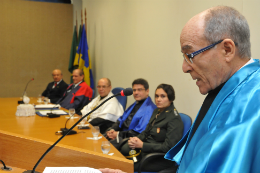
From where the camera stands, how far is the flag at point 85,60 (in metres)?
6.03

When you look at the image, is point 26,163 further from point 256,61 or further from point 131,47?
point 131,47

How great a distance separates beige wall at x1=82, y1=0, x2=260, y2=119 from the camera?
2647 mm

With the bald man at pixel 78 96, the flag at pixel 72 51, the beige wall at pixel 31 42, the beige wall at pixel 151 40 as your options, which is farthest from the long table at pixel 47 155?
the beige wall at pixel 31 42

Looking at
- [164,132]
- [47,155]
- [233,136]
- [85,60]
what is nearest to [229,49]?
[233,136]

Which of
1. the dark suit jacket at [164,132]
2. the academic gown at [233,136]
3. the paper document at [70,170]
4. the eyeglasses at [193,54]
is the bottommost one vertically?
the dark suit jacket at [164,132]

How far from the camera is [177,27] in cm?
301

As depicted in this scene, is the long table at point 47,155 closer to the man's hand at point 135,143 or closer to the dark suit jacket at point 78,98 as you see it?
the man's hand at point 135,143

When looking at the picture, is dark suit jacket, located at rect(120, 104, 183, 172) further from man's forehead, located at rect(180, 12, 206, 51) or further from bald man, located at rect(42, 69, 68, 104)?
bald man, located at rect(42, 69, 68, 104)

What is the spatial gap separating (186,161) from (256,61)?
1.60 feet

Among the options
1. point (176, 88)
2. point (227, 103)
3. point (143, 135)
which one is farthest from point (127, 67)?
point (227, 103)

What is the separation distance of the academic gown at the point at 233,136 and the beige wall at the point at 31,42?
7527mm

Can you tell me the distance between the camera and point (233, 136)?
28.9 inches

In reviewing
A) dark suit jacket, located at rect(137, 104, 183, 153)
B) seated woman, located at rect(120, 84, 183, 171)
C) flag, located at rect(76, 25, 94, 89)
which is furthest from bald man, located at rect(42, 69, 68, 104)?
dark suit jacket, located at rect(137, 104, 183, 153)

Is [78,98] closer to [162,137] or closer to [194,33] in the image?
[162,137]
